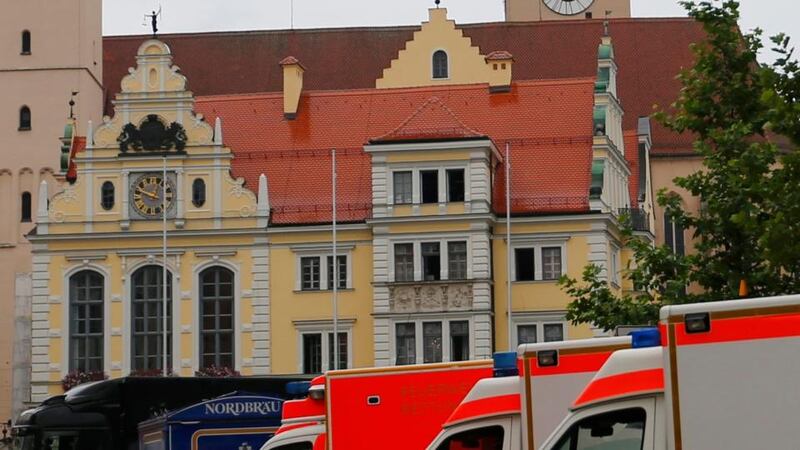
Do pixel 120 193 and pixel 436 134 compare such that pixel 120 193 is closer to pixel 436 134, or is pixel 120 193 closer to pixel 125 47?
pixel 436 134

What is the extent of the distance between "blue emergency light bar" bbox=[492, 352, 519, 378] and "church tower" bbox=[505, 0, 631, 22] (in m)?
90.3

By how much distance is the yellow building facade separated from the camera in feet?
218

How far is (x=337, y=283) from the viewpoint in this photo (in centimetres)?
6800

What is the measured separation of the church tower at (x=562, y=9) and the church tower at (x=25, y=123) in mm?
30332

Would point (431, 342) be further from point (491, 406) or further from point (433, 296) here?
point (491, 406)

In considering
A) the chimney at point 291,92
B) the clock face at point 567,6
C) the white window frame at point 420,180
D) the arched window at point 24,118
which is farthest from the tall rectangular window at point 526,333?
the clock face at point 567,6

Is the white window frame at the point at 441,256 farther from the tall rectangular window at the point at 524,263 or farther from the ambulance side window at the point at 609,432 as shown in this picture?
the ambulance side window at the point at 609,432

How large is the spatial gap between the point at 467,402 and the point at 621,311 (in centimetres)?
1459

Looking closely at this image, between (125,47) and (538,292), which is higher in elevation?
(125,47)

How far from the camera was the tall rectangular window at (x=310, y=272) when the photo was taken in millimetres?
68438

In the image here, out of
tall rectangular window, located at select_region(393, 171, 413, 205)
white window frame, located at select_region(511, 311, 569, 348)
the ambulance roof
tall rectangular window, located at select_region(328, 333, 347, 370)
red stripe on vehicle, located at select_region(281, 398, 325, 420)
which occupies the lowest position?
red stripe on vehicle, located at select_region(281, 398, 325, 420)

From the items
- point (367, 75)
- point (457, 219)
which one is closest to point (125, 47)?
point (367, 75)

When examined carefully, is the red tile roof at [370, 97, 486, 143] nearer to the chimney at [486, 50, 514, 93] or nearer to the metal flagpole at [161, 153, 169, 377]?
the chimney at [486, 50, 514, 93]

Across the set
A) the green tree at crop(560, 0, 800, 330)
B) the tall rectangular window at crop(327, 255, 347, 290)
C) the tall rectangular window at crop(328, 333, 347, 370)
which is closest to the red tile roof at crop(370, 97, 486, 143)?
the tall rectangular window at crop(327, 255, 347, 290)
